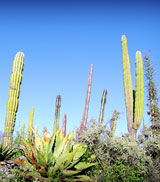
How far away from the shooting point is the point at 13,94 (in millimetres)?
9914

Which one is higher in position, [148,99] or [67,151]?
[148,99]

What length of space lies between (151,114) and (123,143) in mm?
6152

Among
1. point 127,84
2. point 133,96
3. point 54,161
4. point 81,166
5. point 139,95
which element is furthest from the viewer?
point 133,96

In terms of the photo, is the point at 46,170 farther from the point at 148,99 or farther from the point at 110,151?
the point at 148,99

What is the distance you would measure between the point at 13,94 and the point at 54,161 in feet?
18.4

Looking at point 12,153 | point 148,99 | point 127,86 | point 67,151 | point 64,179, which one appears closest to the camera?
point 64,179

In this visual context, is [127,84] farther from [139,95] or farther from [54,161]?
[54,161]

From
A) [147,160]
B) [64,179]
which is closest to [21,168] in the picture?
[64,179]

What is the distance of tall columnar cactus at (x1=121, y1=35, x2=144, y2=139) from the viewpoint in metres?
11.3

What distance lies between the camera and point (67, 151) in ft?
17.2

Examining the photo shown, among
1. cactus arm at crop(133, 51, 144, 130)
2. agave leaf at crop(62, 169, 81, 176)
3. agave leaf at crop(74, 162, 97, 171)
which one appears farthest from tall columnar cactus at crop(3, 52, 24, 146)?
cactus arm at crop(133, 51, 144, 130)

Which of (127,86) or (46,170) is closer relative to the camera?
(46,170)

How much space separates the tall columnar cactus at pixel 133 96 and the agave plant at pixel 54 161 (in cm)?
628

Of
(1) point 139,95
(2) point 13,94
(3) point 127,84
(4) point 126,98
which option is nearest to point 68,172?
(2) point 13,94
